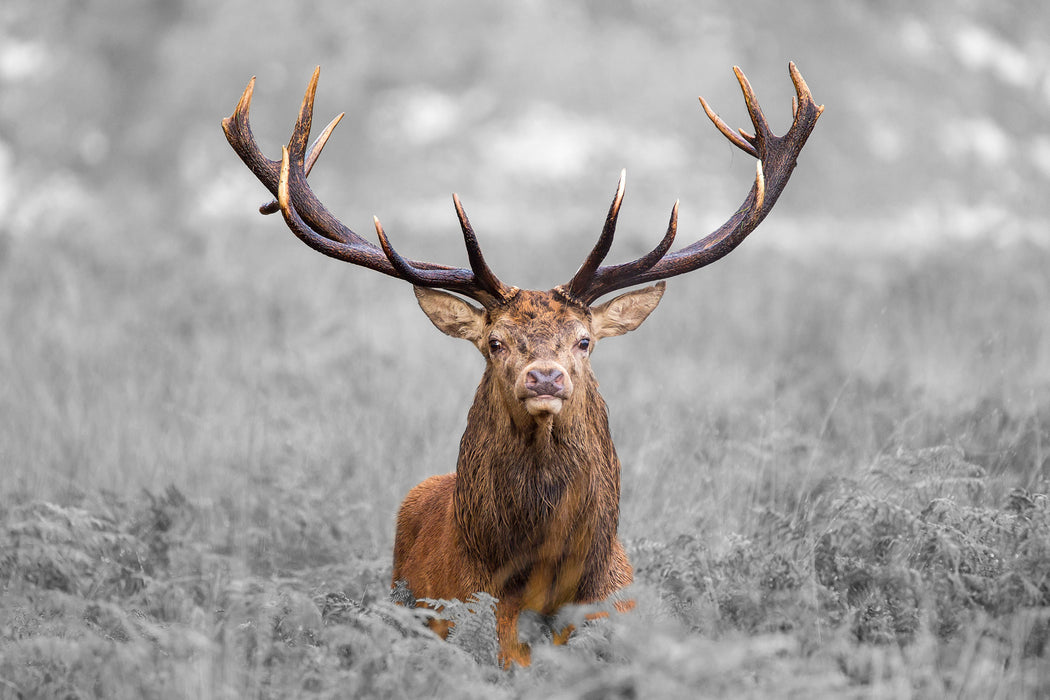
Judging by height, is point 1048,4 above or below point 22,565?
above

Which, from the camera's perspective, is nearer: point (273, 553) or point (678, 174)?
point (273, 553)

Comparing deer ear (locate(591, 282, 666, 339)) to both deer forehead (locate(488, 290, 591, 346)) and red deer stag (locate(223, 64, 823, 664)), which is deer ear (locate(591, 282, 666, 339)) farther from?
deer forehead (locate(488, 290, 591, 346))

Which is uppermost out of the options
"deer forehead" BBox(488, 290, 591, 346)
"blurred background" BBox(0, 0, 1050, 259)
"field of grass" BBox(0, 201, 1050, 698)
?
"blurred background" BBox(0, 0, 1050, 259)

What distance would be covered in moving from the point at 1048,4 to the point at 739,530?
1436 cm

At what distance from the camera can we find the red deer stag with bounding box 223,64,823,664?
4188 millimetres

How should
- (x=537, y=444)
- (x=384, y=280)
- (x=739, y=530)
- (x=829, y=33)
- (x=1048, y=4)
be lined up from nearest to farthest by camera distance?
(x=537, y=444)
(x=739, y=530)
(x=384, y=280)
(x=1048, y=4)
(x=829, y=33)

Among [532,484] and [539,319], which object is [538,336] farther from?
[532,484]

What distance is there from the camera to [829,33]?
17234mm

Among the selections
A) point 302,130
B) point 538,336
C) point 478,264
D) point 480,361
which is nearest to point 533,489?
point 538,336

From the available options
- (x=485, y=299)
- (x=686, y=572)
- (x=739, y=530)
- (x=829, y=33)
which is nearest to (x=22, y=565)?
(x=485, y=299)

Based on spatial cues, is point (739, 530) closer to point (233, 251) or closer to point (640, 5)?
point (233, 251)

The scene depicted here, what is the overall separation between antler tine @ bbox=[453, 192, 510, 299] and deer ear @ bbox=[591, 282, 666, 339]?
0.46m

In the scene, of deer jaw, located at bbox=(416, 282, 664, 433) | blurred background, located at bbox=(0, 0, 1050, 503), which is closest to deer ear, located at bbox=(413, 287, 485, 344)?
deer jaw, located at bbox=(416, 282, 664, 433)

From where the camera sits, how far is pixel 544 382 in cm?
393
